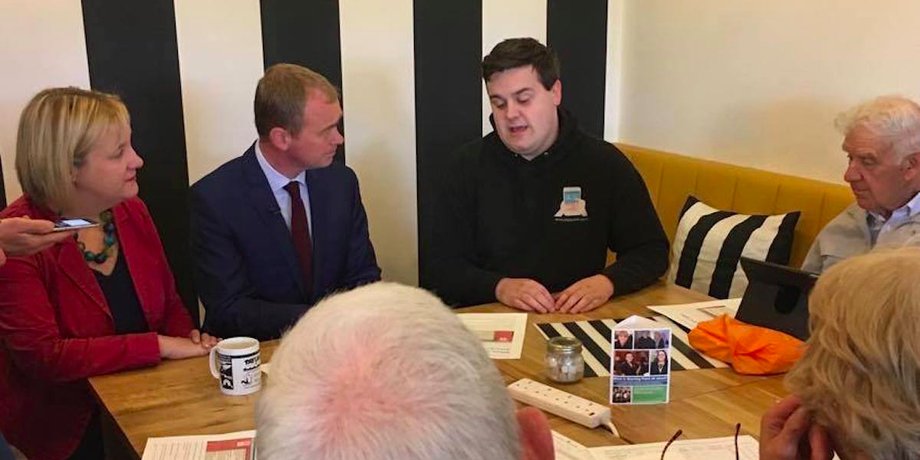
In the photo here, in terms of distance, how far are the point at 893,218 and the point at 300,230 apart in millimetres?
1746

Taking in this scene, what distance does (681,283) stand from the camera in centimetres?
331

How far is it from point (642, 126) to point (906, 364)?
303 cm

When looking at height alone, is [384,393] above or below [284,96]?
below

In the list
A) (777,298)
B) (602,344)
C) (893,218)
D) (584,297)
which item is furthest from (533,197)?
(893,218)

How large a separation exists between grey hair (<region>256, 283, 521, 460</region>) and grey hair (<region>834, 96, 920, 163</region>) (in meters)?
2.12

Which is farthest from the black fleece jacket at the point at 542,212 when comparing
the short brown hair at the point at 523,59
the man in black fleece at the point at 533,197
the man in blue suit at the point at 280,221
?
the man in blue suit at the point at 280,221

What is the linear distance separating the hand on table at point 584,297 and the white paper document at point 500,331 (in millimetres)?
115

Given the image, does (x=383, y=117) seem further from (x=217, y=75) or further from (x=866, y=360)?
(x=866, y=360)

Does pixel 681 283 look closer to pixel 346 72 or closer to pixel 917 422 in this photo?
pixel 346 72

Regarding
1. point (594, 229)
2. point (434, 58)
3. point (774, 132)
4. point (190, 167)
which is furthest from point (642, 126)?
point (190, 167)

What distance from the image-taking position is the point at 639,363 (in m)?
1.76

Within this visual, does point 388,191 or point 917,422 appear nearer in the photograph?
point 917,422

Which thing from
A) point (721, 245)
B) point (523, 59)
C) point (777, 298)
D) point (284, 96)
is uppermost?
point (523, 59)

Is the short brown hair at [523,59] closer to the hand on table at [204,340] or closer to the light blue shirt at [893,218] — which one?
the light blue shirt at [893,218]
